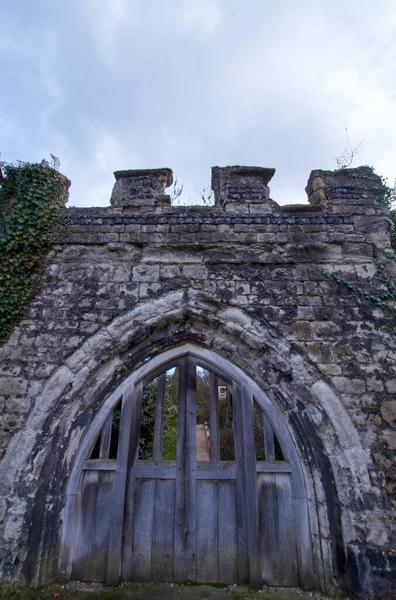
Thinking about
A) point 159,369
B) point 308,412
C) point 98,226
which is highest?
point 98,226

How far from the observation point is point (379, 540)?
2602mm

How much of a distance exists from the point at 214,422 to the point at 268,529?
101cm

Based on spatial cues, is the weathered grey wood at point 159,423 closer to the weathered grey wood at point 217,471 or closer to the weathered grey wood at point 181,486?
the weathered grey wood at point 181,486

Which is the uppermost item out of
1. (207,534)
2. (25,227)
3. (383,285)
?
(25,227)

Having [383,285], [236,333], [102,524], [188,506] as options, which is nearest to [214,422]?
[188,506]

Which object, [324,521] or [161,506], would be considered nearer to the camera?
[324,521]

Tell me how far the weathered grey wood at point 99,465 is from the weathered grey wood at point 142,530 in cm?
28

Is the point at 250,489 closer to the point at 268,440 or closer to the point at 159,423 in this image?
the point at 268,440

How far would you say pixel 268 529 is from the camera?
2.95 m

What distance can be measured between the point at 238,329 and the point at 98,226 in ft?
6.29

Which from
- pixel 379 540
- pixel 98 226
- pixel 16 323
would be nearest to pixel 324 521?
pixel 379 540

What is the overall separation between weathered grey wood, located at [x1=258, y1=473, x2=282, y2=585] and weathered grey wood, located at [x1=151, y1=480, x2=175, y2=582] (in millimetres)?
800

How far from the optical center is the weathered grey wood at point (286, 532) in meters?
2.85

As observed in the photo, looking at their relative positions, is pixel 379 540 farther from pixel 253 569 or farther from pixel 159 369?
pixel 159 369
